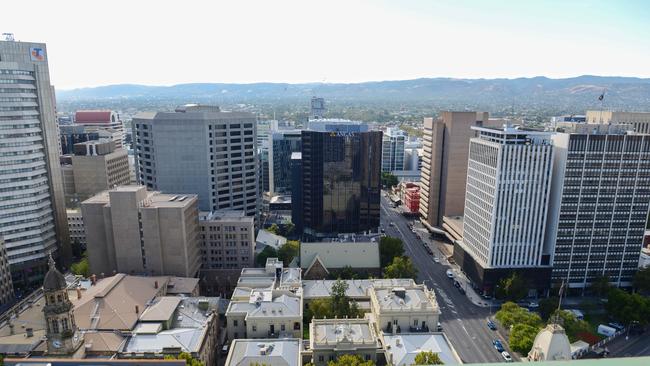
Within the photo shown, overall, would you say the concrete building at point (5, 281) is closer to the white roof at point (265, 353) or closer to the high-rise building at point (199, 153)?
the high-rise building at point (199, 153)

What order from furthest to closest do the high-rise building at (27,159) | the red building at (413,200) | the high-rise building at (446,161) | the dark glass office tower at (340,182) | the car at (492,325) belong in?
the red building at (413,200) → the high-rise building at (446,161) → the dark glass office tower at (340,182) → the high-rise building at (27,159) → the car at (492,325)

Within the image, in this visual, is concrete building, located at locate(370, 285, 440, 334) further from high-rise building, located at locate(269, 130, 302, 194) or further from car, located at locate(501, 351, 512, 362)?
high-rise building, located at locate(269, 130, 302, 194)

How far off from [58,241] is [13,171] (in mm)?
21813

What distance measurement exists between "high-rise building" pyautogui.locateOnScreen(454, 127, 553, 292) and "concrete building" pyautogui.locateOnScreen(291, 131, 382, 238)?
32700 mm

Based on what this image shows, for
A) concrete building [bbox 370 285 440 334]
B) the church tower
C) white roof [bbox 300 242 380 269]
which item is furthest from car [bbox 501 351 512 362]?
the church tower

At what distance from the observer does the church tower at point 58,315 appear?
176ft

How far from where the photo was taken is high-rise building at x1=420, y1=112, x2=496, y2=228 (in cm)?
13162

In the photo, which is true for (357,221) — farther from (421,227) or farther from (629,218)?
(629,218)

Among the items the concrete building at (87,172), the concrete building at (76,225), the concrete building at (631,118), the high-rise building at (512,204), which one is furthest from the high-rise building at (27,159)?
the concrete building at (631,118)

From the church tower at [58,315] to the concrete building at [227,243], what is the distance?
5002 cm

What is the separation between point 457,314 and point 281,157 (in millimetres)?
103225

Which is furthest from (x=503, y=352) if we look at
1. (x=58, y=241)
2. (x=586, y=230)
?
(x=58, y=241)

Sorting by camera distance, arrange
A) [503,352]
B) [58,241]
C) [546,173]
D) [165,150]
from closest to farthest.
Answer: [503,352]
[546,173]
[58,241]
[165,150]

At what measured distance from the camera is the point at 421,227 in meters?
152
